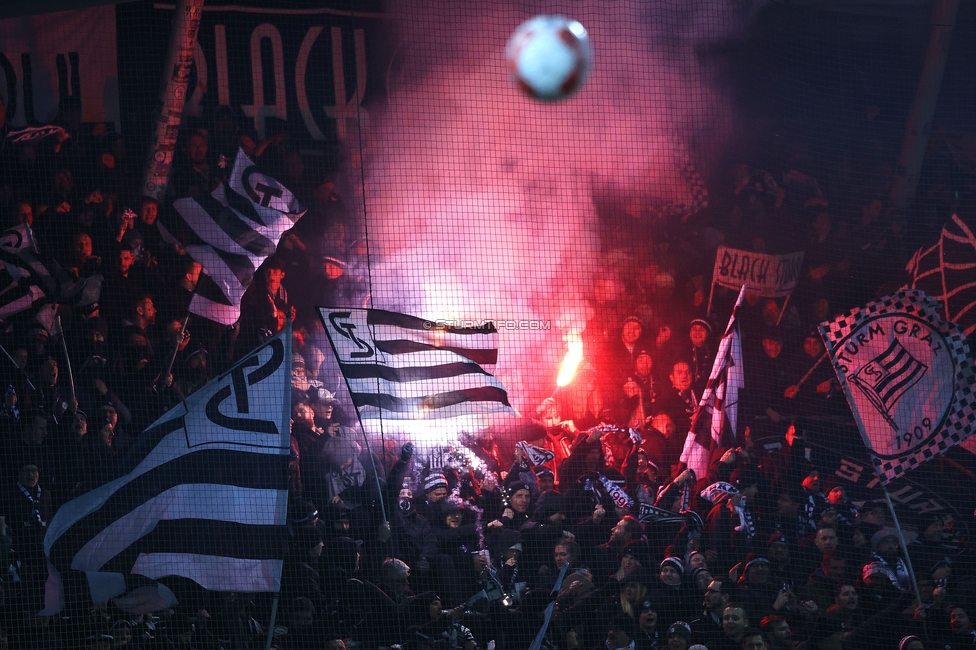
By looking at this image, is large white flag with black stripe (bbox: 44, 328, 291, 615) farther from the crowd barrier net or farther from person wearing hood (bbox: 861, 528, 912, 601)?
person wearing hood (bbox: 861, 528, 912, 601)

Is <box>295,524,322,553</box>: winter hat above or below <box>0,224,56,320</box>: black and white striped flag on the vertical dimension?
below

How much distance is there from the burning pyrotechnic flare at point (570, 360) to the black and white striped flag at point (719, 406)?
94 centimetres

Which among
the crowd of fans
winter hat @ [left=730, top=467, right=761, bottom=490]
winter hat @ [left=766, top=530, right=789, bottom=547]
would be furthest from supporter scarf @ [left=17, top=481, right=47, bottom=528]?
winter hat @ [left=766, top=530, right=789, bottom=547]

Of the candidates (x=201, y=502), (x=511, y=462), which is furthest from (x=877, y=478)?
(x=201, y=502)

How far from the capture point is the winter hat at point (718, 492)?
19.1 feet

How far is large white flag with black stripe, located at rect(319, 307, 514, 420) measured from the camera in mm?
6086

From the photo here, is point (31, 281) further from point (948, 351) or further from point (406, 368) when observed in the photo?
point (948, 351)

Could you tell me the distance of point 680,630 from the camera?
16.9ft

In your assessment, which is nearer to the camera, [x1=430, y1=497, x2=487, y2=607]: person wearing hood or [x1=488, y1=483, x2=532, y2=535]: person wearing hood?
[x1=430, y1=497, x2=487, y2=607]: person wearing hood

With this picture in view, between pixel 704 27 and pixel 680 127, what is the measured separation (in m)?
0.76

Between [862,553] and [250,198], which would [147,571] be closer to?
[250,198]

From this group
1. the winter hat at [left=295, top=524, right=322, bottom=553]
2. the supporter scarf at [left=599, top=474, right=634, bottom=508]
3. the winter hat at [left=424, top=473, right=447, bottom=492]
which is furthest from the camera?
the supporter scarf at [left=599, top=474, right=634, bottom=508]

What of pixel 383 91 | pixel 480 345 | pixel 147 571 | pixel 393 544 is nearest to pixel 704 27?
pixel 383 91

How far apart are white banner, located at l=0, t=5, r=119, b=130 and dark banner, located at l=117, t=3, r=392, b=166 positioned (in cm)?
11
